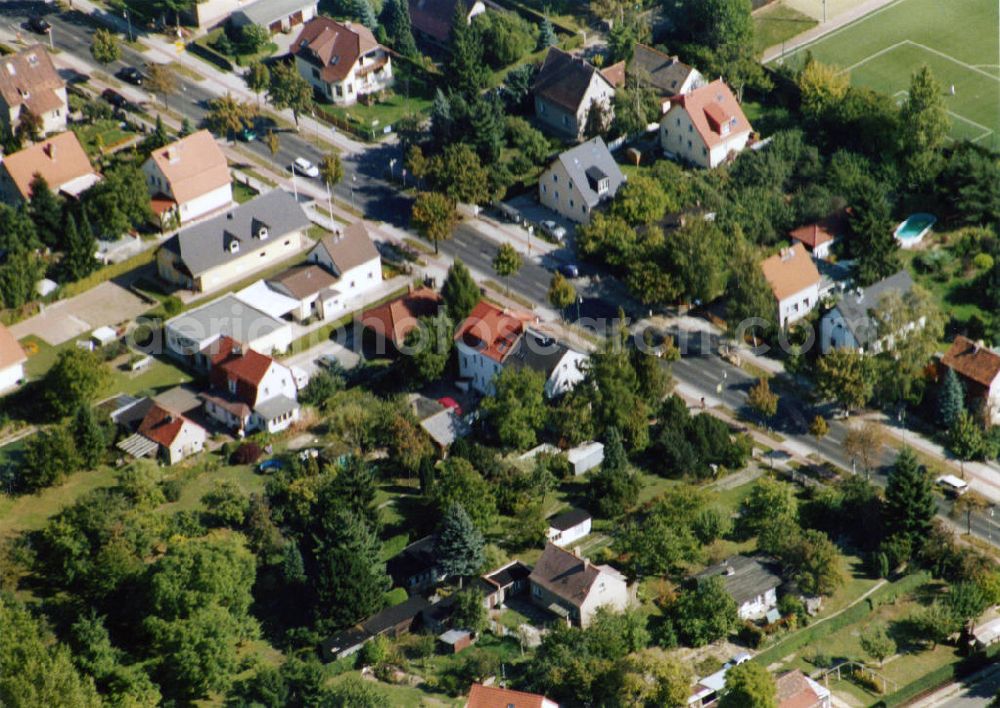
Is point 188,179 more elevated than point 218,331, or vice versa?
point 188,179

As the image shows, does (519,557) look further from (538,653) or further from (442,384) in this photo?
(442,384)

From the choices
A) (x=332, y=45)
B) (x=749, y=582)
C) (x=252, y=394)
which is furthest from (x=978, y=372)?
(x=332, y=45)

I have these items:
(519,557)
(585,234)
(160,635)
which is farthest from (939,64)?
(160,635)

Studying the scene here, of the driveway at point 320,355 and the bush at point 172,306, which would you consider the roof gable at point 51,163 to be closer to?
the bush at point 172,306

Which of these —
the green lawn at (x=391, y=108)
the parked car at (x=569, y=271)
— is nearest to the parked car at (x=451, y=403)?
the parked car at (x=569, y=271)

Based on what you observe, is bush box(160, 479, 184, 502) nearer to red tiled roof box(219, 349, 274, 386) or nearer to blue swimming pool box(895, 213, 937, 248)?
red tiled roof box(219, 349, 274, 386)

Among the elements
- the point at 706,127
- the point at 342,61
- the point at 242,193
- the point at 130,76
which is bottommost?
the point at 242,193

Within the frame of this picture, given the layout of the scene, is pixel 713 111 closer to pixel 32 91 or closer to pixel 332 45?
pixel 332 45
